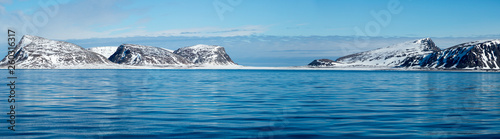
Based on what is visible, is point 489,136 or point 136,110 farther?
point 136,110

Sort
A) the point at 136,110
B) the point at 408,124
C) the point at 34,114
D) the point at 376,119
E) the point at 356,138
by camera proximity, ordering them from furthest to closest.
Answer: the point at 136,110, the point at 34,114, the point at 376,119, the point at 408,124, the point at 356,138

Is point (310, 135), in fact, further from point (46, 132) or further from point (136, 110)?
point (136, 110)

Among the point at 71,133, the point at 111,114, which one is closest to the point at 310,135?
the point at 71,133

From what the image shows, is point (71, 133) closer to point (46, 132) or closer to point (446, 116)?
point (46, 132)

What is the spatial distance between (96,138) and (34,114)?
36.2 ft

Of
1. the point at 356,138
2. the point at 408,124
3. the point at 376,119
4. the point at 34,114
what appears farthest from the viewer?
the point at 34,114

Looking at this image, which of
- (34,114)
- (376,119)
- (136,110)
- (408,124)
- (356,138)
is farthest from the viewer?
(136,110)

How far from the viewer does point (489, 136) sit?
19.3 metres

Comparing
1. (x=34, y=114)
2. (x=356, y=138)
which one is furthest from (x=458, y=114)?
(x=34, y=114)

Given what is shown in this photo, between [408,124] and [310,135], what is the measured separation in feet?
22.2

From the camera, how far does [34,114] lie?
Answer: 27.4 meters

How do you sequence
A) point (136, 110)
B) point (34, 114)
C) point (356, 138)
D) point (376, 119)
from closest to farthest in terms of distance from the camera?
point (356, 138)
point (376, 119)
point (34, 114)
point (136, 110)

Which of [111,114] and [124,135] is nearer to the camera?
[124,135]

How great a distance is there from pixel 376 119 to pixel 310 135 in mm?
7499
